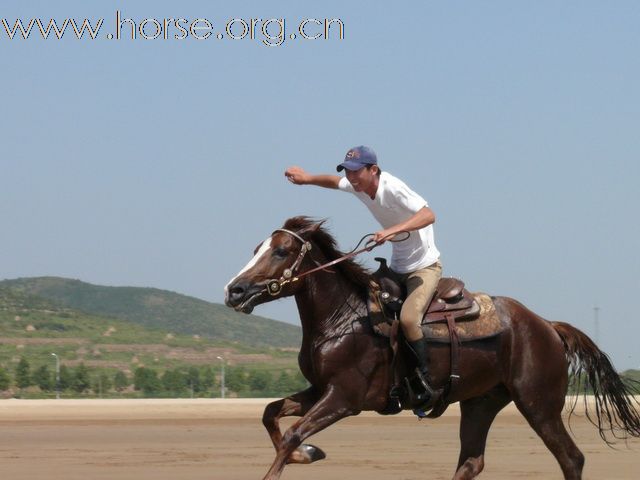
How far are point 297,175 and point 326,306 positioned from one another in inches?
46.0

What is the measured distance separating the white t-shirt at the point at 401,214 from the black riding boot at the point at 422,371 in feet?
2.28

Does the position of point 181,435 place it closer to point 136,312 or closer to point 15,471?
point 15,471

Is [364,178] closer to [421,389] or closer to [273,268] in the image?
[273,268]

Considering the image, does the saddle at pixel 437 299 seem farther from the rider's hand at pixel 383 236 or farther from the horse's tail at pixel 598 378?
the horse's tail at pixel 598 378

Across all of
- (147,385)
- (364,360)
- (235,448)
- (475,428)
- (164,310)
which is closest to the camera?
(364,360)

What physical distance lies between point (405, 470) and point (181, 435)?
723cm

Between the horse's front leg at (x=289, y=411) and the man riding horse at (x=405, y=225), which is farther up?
the man riding horse at (x=405, y=225)

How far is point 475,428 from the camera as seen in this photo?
40.8 ft

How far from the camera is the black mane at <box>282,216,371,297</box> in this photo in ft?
37.7

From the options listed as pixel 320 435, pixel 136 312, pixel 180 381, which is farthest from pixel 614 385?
pixel 136 312

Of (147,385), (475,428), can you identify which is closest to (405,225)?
(475,428)

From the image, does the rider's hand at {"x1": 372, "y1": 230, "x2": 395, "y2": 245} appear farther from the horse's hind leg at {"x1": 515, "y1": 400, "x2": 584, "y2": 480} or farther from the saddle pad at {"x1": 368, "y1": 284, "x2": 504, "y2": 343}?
the horse's hind leg at {"x1": 515, "y1": 400, "x2": 584, "y2": 480}

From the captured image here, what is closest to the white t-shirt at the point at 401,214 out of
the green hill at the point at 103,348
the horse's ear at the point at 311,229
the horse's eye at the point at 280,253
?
the horse's ear at the point at 311,229

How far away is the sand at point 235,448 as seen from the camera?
583 inches
